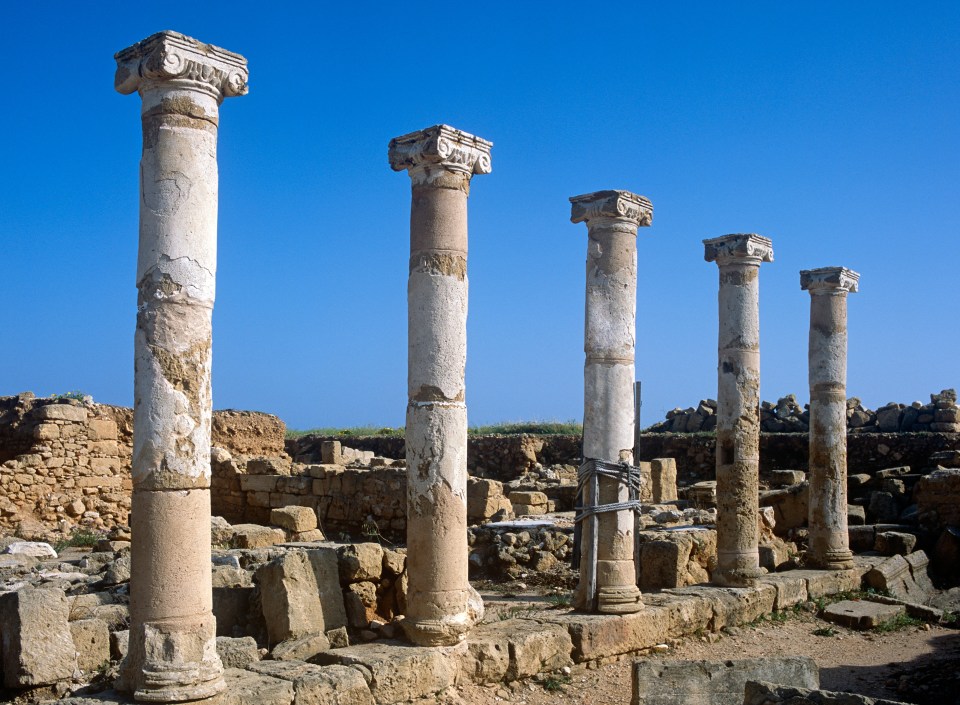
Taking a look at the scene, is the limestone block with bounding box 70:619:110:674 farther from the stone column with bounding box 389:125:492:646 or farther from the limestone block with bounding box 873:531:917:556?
the limestone block with bounding box 873:531:917:556

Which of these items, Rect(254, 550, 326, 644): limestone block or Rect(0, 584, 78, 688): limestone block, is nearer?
Rect(0, 584, 78, 688): limestone block

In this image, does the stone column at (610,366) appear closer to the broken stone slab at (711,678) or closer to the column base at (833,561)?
the broken stone slab at (711,678)

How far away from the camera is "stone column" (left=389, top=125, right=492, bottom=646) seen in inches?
336

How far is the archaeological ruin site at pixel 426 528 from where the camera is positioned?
6.70 m

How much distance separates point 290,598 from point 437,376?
2.21 m

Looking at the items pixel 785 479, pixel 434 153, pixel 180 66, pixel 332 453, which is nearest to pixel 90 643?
pixel 180 66

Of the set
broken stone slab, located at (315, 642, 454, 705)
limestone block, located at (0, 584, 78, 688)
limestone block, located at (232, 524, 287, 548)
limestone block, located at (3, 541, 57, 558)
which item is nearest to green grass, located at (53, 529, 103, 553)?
limestone block, located at (3, 541, 57, 558)

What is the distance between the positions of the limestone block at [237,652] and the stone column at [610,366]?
376 cm

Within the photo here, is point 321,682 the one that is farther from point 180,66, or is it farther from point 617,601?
point 180,66

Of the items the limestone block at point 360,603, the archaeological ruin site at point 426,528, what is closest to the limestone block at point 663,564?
the archaeological ruin site at point 426,528

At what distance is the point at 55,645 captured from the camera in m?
7.03

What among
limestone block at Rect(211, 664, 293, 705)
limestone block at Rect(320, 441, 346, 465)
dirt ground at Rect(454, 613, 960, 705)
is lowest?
dirt ground at Rect(454, 613, 960, 705)

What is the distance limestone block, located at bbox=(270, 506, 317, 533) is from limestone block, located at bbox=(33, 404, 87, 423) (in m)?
4.69

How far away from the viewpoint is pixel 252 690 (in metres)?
6.78
